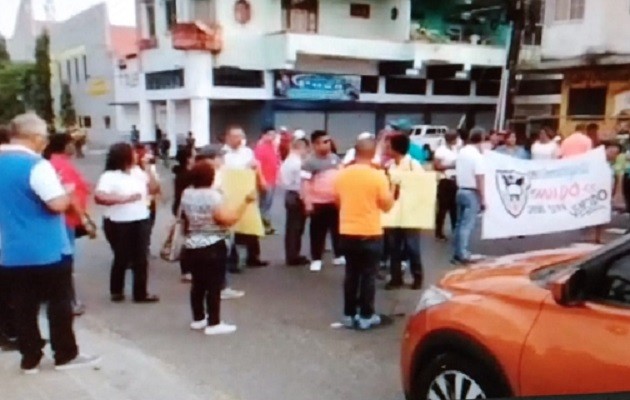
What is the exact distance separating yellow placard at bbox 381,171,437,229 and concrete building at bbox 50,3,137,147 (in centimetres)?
3185

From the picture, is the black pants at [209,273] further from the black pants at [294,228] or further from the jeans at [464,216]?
the jeans at [464,216]

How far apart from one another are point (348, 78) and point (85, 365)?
27898mm

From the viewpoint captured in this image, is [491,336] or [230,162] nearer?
[491,336]

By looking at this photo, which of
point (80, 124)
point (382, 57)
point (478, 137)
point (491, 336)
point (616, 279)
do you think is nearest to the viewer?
point (616, 279)

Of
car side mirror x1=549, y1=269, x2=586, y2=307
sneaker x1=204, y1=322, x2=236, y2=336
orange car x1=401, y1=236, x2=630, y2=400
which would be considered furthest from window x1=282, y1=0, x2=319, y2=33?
car side mirror x1=549, y1=269, x2=586, y2=307

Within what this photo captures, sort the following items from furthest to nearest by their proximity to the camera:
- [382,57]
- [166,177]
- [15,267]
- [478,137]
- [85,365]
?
[382,57] < [166,177] < [478,137] < [85,365] < [15,267]

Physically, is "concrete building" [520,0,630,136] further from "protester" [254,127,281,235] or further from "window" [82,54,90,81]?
"window" [82,54,90,81]

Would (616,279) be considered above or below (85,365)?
above

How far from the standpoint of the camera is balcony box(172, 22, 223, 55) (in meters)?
28.1

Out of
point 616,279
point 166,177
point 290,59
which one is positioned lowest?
point 166,177

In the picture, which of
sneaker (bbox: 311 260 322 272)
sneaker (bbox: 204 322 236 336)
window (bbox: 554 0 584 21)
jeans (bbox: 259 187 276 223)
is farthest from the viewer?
window (bbox: 554 0 584 21)

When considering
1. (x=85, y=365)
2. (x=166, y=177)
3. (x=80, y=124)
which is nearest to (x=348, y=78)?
(x=166, y=177)

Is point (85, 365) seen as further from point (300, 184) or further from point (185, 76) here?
point (185, 76)

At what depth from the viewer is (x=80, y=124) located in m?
46.2
